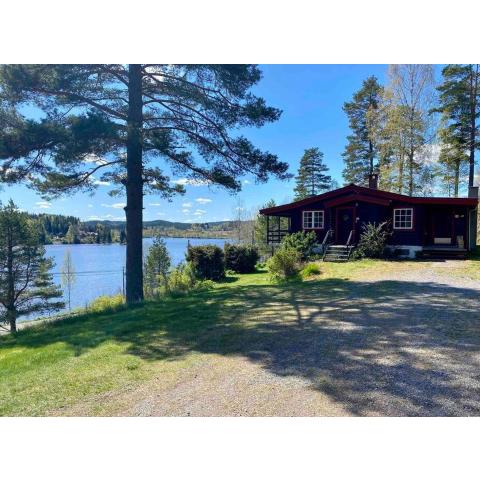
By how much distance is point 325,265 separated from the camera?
31.7ft

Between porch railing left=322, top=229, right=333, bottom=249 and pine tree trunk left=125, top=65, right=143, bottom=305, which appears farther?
porch railing left=322, top=229, right=333, bottom=249

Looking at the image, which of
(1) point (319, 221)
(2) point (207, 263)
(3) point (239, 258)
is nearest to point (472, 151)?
(1) point (319, 221)

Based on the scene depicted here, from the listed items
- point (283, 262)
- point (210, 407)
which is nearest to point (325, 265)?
point (283, 262)

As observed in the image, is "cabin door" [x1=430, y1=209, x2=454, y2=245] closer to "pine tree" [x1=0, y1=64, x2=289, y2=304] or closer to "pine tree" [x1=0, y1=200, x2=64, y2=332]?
"pine tree" [x1=0, y1=64, x2=289, y2=304]

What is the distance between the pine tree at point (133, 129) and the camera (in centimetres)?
634

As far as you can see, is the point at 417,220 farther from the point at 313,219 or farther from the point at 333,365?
the point at 333,365

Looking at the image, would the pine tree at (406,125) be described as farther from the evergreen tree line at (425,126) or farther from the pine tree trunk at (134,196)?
the pine tree trunk at (134,196)

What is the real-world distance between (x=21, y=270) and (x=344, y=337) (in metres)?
16.0

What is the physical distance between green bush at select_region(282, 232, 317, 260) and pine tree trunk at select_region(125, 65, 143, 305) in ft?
18.0

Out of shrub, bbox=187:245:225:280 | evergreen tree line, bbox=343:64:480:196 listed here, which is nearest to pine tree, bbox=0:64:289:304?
shrub, bbox=187:245:225:280

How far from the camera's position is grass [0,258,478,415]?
102 inches

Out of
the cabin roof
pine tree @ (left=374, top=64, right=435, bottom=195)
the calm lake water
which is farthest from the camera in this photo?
pine tree @ (left=374, top=64, right=435, bottom=195)

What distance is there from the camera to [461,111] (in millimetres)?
14117
